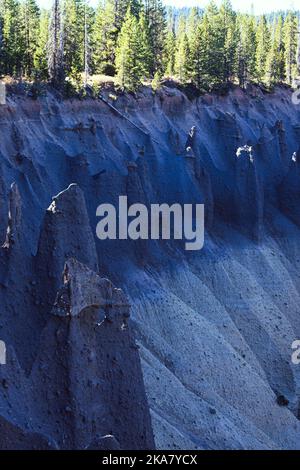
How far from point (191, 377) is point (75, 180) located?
37.3 ft

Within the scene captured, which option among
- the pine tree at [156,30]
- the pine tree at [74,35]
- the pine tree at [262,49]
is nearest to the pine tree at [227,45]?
the pine tree at [262,49]

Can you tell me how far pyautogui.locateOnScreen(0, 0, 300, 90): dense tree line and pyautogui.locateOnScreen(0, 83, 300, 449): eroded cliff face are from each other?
5310 mm

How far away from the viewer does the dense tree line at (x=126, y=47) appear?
170 ft

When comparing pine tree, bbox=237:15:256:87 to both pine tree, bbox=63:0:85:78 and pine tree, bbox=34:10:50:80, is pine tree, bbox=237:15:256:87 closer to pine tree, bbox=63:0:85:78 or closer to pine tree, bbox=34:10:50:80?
pine tree, bbox=63:0:85:78

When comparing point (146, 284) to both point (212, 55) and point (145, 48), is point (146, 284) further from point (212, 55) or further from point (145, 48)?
point (212, 55)

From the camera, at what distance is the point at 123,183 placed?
3453 centimetres

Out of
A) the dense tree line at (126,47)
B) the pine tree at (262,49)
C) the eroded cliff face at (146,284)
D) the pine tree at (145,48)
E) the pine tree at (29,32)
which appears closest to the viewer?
the eroded cliff face at (146,284)

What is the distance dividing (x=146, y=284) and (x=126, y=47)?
2792 centimetres

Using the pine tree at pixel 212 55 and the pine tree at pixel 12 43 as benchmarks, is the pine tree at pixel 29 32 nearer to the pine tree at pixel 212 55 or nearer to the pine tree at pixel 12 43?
the pine tree at pixel 12 43

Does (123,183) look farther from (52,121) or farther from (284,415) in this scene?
(284,415)

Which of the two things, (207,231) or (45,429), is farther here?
(207,231)

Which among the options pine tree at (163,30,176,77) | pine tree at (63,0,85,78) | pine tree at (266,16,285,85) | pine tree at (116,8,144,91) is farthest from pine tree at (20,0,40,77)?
pine tree at (266,16,285,85)

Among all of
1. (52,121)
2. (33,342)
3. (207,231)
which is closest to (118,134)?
(52,121)

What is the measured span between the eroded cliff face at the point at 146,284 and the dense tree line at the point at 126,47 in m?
5.31
